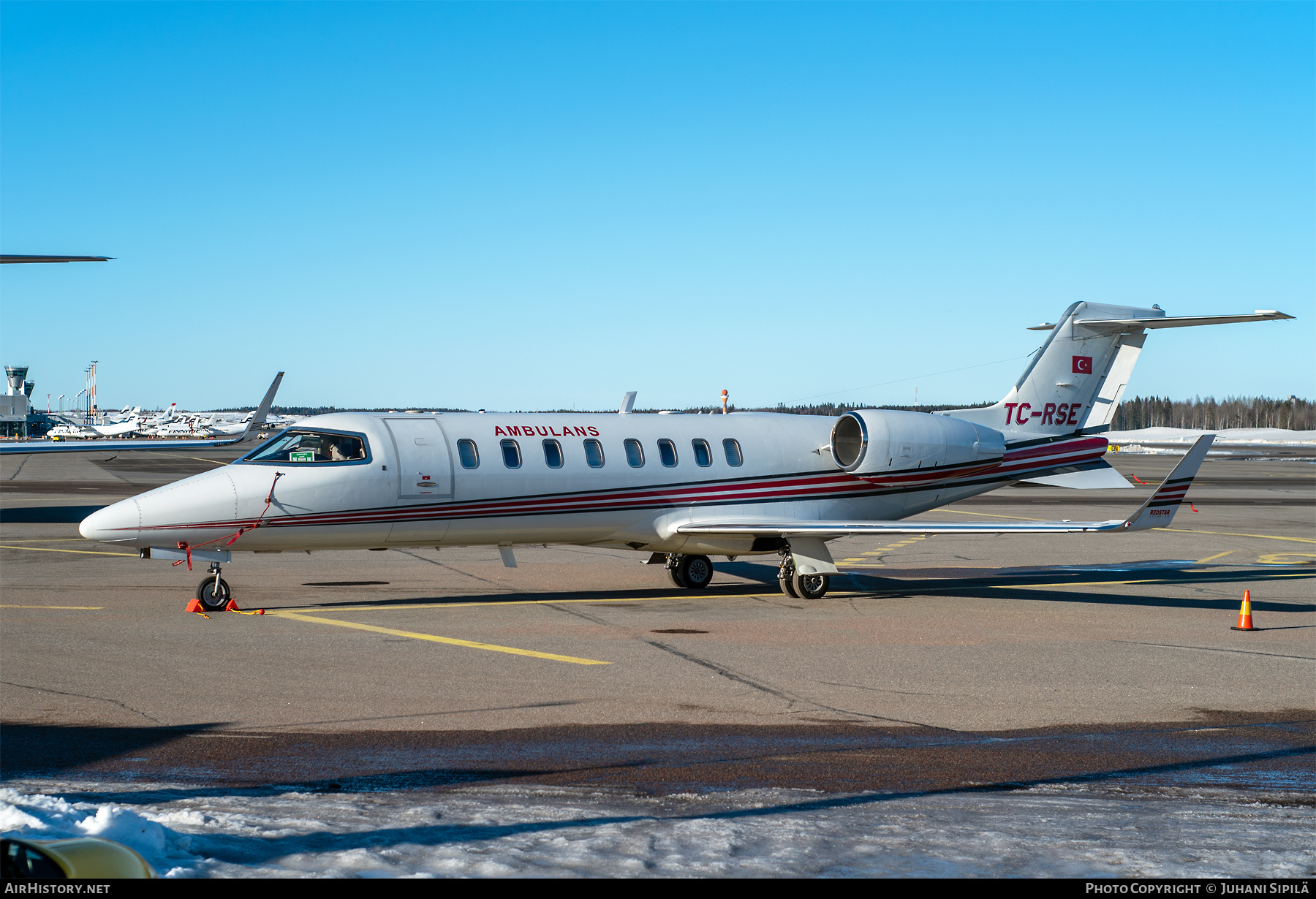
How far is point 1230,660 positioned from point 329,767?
409 inches

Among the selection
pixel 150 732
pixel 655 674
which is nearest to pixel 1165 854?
pixel 655 674

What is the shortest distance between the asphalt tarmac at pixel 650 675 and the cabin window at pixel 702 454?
2166mm

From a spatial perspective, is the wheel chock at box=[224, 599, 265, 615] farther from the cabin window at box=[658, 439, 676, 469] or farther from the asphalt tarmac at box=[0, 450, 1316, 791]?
the cabin window at box=[658, 439, 676, 469]

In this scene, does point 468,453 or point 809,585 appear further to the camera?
point 809,585

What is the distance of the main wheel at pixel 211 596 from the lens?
15.9 metres

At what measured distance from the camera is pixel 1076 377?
21.6 m

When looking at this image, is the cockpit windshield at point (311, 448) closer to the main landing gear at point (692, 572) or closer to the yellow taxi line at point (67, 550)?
the main landing gear at point (692, 572)

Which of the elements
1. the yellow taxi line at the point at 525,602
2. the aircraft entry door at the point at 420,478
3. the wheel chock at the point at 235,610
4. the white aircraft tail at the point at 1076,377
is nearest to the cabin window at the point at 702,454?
the yellow taxi line at the point at 525,602

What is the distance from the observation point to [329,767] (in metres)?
8.30

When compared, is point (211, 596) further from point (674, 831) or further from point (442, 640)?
point (674, 831)

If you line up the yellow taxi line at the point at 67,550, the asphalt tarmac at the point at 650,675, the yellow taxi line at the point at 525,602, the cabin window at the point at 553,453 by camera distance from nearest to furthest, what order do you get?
the asphalt tarmac at the point at 650,675 → the yellow taxi line at the point at 525,602 → the cabin window at the point at 553,453 → the yellow taxi line at the point at 67,550

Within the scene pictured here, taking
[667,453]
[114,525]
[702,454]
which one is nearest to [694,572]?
[702,454]

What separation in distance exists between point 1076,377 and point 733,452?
7.06m

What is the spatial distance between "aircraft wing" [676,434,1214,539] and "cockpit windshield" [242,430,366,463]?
5272mm
